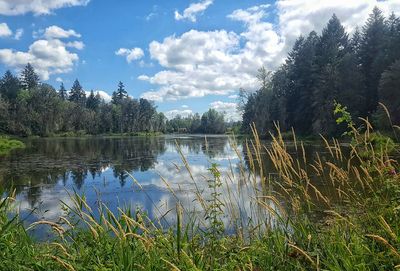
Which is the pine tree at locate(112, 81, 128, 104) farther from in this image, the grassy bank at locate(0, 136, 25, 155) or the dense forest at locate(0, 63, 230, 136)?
the grassy bank at locate(0, 136, 25, 155)

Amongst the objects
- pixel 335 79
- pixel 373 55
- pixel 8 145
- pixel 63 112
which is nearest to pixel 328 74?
pixel 335 79

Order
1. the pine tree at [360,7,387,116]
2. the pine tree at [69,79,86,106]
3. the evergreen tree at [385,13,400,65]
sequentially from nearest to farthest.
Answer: the evergreen tree at [385,13,400,65] < the pine tree at [360,7,387,116] < the pine tree at [69,79,86,106]

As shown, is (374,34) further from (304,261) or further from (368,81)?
(304,261)

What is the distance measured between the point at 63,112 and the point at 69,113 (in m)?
2.95

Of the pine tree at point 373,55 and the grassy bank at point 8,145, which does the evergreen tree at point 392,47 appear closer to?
the pine tree at point 373,55

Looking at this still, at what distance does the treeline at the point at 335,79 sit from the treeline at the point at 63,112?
57670mm

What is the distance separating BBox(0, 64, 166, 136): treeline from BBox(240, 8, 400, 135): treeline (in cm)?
5767

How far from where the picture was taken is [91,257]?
2.98 m

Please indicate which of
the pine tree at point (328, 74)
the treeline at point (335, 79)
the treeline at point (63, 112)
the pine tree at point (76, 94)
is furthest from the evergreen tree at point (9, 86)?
the pine tree at point (328, 74)

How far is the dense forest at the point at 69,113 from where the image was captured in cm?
9094

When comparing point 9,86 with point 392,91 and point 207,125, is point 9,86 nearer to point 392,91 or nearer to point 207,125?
point 207,125

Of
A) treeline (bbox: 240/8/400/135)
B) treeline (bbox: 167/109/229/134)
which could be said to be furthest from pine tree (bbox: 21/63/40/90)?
treeline (bbox: 240/8/400/135)

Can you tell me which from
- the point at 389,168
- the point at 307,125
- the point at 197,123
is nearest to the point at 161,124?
the point at 197,123

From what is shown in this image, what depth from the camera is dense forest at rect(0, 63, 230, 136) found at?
90938 mm
